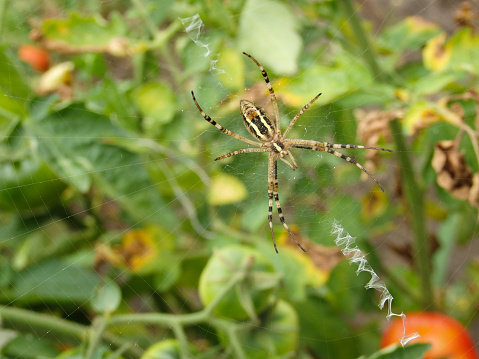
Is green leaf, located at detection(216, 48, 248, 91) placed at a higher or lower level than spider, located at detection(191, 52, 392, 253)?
higher

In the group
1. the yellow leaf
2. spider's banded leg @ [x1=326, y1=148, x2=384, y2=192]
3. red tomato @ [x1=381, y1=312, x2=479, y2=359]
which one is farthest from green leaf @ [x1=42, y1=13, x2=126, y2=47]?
red tomato @ [x1=381, y1=312, x2=479, y2=359]

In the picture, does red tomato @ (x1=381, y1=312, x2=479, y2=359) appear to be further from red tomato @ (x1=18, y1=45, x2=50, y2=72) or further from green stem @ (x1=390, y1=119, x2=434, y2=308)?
red tomato @ (x1=18, y1=45, x2=50, y2=72)

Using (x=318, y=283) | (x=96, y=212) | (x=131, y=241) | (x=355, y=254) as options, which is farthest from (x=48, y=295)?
(x=355, y=254)

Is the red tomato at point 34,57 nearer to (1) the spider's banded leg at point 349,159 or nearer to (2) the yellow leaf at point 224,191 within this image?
(2) the yellow leaf at point 224,191

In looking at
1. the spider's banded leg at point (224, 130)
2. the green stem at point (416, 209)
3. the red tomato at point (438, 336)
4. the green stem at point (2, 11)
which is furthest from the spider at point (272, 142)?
the green stem at point (2, 11)

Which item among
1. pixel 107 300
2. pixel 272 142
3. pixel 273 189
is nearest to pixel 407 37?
pixel 272 142

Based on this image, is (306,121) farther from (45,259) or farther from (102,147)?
(45,259)

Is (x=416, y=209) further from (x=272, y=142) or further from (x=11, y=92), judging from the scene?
(x=11, y=92)
